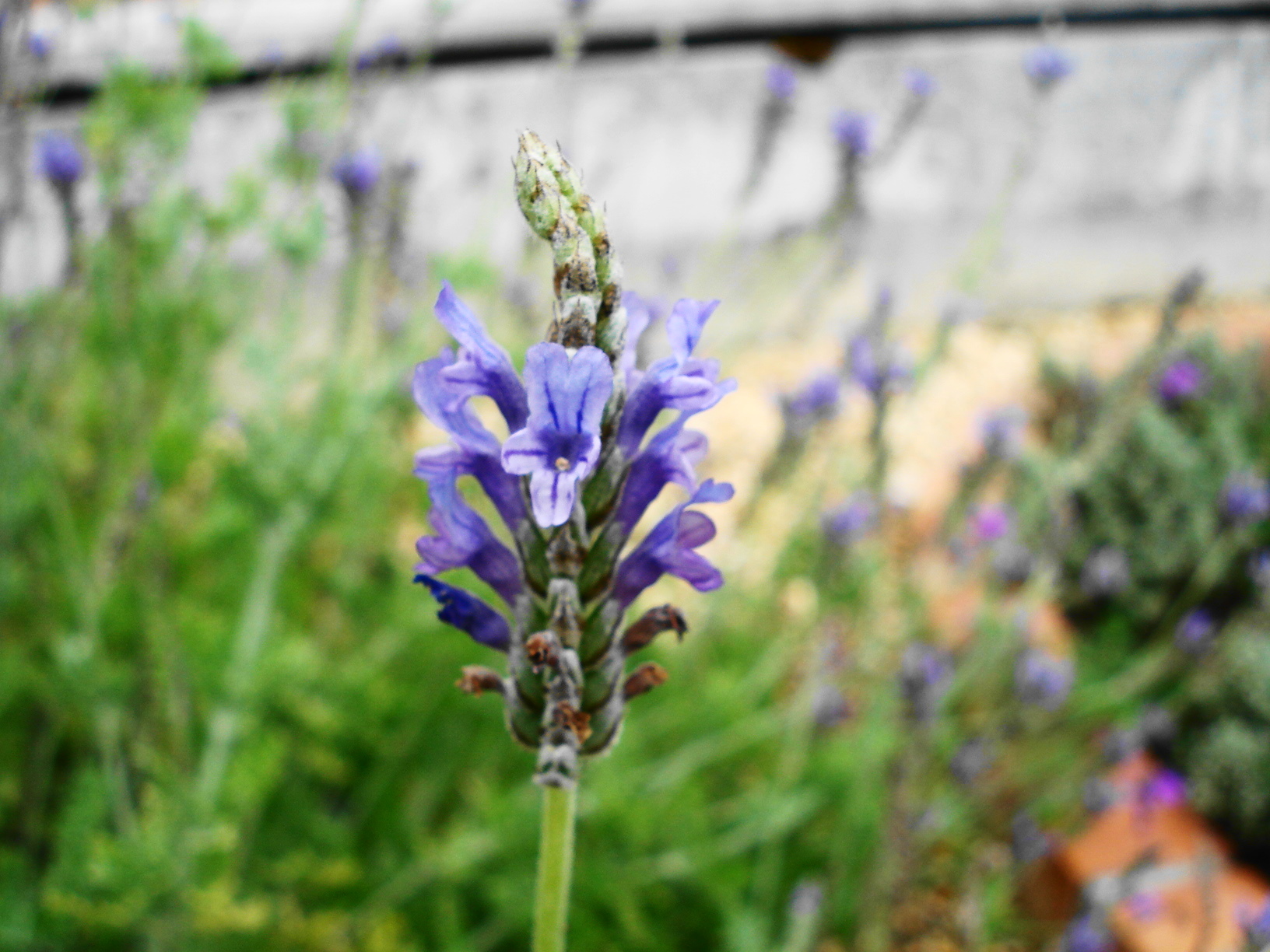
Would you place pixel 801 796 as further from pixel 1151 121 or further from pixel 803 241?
pixel 1151 121

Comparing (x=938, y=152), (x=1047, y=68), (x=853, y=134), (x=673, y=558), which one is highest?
(x=938, y=152)

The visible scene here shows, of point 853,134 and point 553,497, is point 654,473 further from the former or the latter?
point 853,134

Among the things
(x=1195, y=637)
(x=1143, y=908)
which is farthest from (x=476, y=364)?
(x=1195, y=637)

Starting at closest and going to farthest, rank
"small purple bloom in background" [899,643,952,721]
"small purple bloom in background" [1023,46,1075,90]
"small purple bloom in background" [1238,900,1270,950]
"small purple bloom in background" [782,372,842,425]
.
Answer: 1. "small purple bloom in background" [1238,900,1270,950]
2. "small purple bloom in background" [899,643,952,721]
3. "small purple bloom in background" [782,372,842,425]
4. "small purple bloom in background" [1023,46,1075,90]

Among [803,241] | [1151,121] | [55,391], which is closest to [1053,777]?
[803,241]

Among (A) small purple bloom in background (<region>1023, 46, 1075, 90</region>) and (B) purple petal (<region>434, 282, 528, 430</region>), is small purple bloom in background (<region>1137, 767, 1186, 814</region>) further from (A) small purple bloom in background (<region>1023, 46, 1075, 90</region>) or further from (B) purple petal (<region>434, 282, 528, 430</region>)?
(B) purple petal (<region>434, 282, 528, 430</region>)

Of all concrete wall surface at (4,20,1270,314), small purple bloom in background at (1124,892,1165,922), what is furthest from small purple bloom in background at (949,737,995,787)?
concrete wall surface at (4,20,1270,314)
